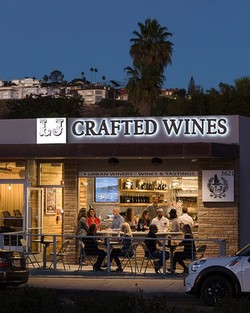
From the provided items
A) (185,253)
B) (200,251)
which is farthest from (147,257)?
(200,251)

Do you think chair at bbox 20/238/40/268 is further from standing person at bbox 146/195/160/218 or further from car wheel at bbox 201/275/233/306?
car wheel at bbox 201/275/233/306

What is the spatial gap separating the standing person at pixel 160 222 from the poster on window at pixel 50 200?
3.84 m

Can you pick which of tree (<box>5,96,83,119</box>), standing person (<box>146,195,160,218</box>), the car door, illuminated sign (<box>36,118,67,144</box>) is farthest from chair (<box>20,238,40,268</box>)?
tree (<box>5,96,83,119</box>)

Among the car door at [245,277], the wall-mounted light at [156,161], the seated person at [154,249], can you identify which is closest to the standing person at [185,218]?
the wall-mounted light at [156,161]

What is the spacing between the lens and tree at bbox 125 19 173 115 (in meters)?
55.5

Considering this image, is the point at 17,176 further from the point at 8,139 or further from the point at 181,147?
the point at 181,147

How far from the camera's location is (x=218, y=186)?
2520 cm

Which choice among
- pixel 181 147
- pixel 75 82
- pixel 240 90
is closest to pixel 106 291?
pixel 181 147

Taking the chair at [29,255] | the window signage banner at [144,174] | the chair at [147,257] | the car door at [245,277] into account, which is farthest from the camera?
the window signage banner at [144,174]

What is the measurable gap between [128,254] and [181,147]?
11.4 feet

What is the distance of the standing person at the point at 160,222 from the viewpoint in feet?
80.2

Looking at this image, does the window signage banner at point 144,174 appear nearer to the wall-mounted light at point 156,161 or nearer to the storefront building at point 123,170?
the storefront building at point 123,170

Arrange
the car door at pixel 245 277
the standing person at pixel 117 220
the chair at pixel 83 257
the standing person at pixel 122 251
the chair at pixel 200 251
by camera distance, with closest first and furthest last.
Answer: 1. the car door at pixel 245 277
2. the chair at pixel 200 251
3. the standing person at pixel 122 251
4. the chair at pixel 83 257
5. the standing person at pixel 117 220

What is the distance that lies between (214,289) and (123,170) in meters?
9.81
